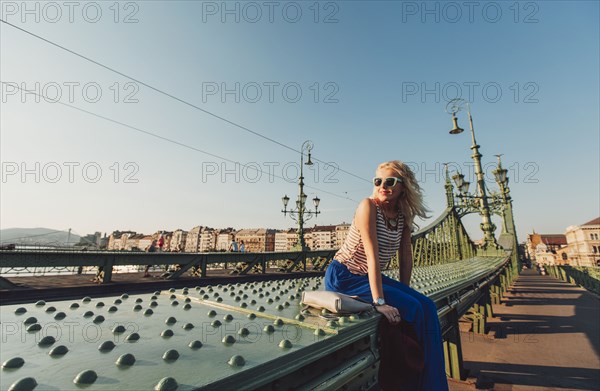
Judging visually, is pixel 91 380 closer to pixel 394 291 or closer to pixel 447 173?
pixel 394 291

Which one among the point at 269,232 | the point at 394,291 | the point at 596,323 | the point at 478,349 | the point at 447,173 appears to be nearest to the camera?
the point at 394,291

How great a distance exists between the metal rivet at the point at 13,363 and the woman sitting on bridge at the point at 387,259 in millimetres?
1791

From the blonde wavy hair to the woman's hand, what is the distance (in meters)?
0.90

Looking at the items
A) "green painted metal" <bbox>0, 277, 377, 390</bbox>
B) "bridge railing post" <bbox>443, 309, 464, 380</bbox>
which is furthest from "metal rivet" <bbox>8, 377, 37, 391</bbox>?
"bridge railing post" <bbox>443, 309, 464, 380</bbox>

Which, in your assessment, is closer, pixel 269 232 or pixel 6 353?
pixel 6 353

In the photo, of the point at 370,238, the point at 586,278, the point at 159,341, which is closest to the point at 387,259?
the point at 370,238

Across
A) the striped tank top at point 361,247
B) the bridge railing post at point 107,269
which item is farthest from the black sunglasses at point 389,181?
the bridge railing post at point 107,269

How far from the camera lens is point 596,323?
9094 millimetres

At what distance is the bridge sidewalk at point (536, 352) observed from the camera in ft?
17.3

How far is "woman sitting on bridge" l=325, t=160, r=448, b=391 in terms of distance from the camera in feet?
6.16

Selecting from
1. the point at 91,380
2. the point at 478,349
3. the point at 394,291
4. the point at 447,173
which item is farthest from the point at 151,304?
the point at 447,173

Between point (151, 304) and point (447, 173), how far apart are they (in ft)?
54.3

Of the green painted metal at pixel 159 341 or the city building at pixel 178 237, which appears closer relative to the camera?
the green painted metal at pixel 159 341

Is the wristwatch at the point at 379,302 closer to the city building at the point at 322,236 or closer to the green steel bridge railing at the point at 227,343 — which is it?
the green steel bridge railing at the point at 227,343
